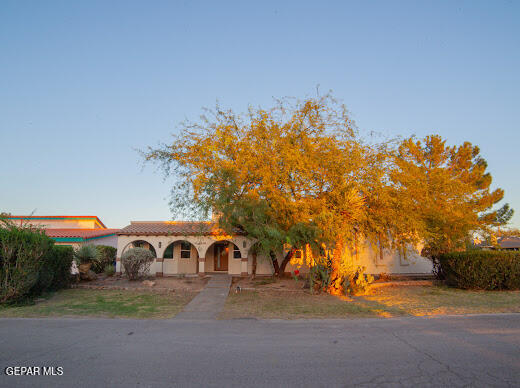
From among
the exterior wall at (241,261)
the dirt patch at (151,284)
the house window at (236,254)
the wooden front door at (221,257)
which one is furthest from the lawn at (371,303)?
Result: the wooden front door at (221,257)

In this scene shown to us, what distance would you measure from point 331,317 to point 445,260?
909cm

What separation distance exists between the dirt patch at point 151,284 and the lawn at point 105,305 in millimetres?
802

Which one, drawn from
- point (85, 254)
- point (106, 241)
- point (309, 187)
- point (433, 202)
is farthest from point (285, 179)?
point (106, 241)

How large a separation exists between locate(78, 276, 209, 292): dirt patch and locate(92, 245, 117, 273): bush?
1872 mm

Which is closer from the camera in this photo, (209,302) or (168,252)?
(209,302)

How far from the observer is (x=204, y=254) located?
1947 centimetres

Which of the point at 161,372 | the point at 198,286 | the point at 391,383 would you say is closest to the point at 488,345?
the point at 391,383

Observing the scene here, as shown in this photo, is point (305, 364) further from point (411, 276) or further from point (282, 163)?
point (411, 276)

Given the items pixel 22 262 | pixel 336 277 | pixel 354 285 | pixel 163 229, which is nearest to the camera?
pixel 22 262

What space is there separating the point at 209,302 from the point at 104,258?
11.8 metres

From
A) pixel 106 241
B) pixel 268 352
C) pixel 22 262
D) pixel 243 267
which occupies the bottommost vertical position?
pixel 268 352

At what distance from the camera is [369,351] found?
18.8ft

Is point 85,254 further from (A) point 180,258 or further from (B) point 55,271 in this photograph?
(A) point 180,258

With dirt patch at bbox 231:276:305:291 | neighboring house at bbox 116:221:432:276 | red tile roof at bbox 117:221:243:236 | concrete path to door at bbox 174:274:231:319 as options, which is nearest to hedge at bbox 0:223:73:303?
concrete path to door at bbox 174:274:231:319
